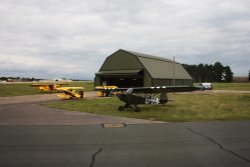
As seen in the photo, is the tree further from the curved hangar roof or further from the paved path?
the paved path

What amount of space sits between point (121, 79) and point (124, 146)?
42.4 m

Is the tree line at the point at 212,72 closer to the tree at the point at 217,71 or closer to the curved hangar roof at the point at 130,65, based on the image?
the tree at the point at 217,71

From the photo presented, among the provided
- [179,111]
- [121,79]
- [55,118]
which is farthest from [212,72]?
[55,118]

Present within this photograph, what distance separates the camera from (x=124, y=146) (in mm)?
8305

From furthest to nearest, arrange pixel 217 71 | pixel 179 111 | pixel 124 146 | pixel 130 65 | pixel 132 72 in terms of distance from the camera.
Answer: pixel 217 71
pixel 130 65
pixel 132 72
pixel 179 111
pixel 124 146

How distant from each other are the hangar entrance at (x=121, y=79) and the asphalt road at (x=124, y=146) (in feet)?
114

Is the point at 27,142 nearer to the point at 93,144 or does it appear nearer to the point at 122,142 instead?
the point at 93,144

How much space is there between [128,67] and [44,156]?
138ft

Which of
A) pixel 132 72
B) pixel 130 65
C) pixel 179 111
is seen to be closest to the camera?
pixel 179 111

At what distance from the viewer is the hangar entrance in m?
46.4

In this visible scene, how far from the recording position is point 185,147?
8.18m

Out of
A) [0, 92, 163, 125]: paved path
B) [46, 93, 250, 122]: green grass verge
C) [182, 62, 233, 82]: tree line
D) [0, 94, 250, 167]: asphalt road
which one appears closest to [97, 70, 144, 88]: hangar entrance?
[46, 93, 250, 122]: green grass verge

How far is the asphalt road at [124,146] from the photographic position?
6.65 metres

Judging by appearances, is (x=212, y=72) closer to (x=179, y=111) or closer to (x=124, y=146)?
(x=179, y=111)
